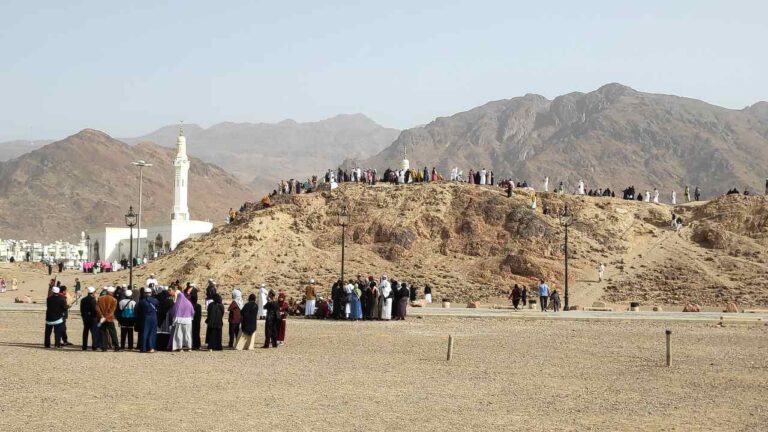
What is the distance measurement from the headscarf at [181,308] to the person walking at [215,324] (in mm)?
444

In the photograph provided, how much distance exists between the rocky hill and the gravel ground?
2268 cm

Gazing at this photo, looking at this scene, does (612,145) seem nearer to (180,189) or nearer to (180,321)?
(180,189)

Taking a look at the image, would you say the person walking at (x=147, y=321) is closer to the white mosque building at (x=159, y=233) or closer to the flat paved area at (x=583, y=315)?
the flat paved area at (x=583, y=315)

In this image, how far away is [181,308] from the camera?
64.8ft

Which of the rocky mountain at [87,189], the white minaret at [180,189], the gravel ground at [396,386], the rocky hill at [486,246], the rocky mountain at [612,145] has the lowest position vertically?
the gravel ground at [396,386]

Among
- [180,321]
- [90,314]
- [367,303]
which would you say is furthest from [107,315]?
[367,303]

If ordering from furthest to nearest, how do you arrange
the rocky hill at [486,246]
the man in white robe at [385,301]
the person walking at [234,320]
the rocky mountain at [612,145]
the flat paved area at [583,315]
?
the rocky mountain at [612,145]
the rocky hill at [486,246]
the flat paved area at [583,315]
the man in white robe at [385,301]
the person walking at [234,320]

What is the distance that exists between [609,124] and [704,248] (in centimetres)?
12578

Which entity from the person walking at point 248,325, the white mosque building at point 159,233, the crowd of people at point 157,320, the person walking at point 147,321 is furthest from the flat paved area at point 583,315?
the white mosque building at point 159,233

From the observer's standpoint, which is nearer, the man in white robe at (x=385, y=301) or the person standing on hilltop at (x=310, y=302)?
the man in white robe at (x=385, y=301)

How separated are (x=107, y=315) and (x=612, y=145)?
493ft

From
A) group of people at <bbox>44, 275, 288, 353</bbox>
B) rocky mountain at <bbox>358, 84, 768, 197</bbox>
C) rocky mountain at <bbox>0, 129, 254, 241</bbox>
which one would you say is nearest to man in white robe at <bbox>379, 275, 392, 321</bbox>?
group of people at <bbox>44, 275, 288, 353</bbox>

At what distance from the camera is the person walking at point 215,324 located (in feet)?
65.1

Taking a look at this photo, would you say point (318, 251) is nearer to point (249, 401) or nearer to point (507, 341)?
point (507, 341)
